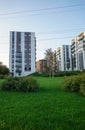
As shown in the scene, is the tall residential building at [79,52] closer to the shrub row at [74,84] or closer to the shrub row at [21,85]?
the shrub row at [74,84]

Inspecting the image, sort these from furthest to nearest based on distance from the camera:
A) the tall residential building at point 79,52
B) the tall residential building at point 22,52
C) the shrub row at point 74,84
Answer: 1. the tall residential building at point 79,52
2. the tall residential building at point 22,52
3. the shrub row at point 74,84

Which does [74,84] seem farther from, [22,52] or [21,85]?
[22,52]

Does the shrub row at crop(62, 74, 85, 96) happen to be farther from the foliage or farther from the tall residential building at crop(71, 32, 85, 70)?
the tall residential building at crop(71, 32, 85, 70)

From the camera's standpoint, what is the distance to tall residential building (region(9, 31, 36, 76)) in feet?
325

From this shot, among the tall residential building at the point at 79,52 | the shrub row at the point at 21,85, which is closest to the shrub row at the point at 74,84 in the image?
the shrub row at the point at 21,85

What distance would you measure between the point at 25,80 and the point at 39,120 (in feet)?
26.3

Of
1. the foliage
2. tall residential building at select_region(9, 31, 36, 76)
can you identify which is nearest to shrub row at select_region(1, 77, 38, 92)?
the foliage

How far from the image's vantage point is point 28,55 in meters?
100

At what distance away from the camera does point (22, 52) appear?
101250 millimetres

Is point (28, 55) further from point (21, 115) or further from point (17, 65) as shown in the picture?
point (21, 115)

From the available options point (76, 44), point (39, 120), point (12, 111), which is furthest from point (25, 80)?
point (76, 44)

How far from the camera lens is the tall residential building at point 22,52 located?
99.0m

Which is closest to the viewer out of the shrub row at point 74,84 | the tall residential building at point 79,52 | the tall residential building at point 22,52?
the shrub row at point 74,84

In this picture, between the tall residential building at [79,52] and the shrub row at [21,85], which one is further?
the tall residential building at [79,52]
